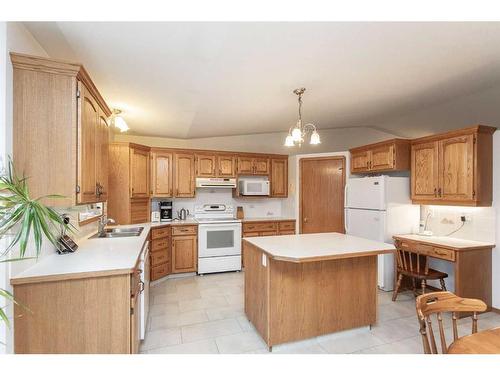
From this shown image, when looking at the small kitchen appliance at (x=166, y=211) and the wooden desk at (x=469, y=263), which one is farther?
the small kitchen appliance at (x=166, y=211)

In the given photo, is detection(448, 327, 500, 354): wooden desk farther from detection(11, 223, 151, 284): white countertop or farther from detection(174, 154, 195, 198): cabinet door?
detection(174, 154, 195, 198): cabinet door

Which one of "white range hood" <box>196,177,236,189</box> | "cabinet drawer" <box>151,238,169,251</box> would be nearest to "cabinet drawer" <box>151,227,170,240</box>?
"cabinet drawer" <box>151,238,169,251</box>

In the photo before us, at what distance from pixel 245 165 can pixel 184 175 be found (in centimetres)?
112

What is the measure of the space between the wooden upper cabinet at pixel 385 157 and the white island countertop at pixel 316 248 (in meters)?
1.56

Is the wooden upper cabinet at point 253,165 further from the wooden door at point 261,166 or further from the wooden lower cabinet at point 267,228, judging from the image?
the wooden lower cabinet at point 267,228

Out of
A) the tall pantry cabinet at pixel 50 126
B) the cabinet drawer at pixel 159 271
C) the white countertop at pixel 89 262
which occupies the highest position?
the tall pantry cabinet at pixel 50 126

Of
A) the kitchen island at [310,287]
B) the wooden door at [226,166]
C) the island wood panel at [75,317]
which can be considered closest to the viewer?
the island wood panel at [75,317]

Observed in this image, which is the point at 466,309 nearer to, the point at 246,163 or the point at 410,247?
the point at 410,247

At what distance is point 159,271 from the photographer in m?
3.81

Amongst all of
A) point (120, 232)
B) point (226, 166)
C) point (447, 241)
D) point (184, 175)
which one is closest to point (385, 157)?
point (447, 241)

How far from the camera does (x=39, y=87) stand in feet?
5.09

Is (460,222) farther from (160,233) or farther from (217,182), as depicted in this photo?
(160,233)

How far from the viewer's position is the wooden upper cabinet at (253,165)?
4746 millimetres

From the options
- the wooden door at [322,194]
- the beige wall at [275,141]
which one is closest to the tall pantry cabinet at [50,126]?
the beige wall at [275,141]
